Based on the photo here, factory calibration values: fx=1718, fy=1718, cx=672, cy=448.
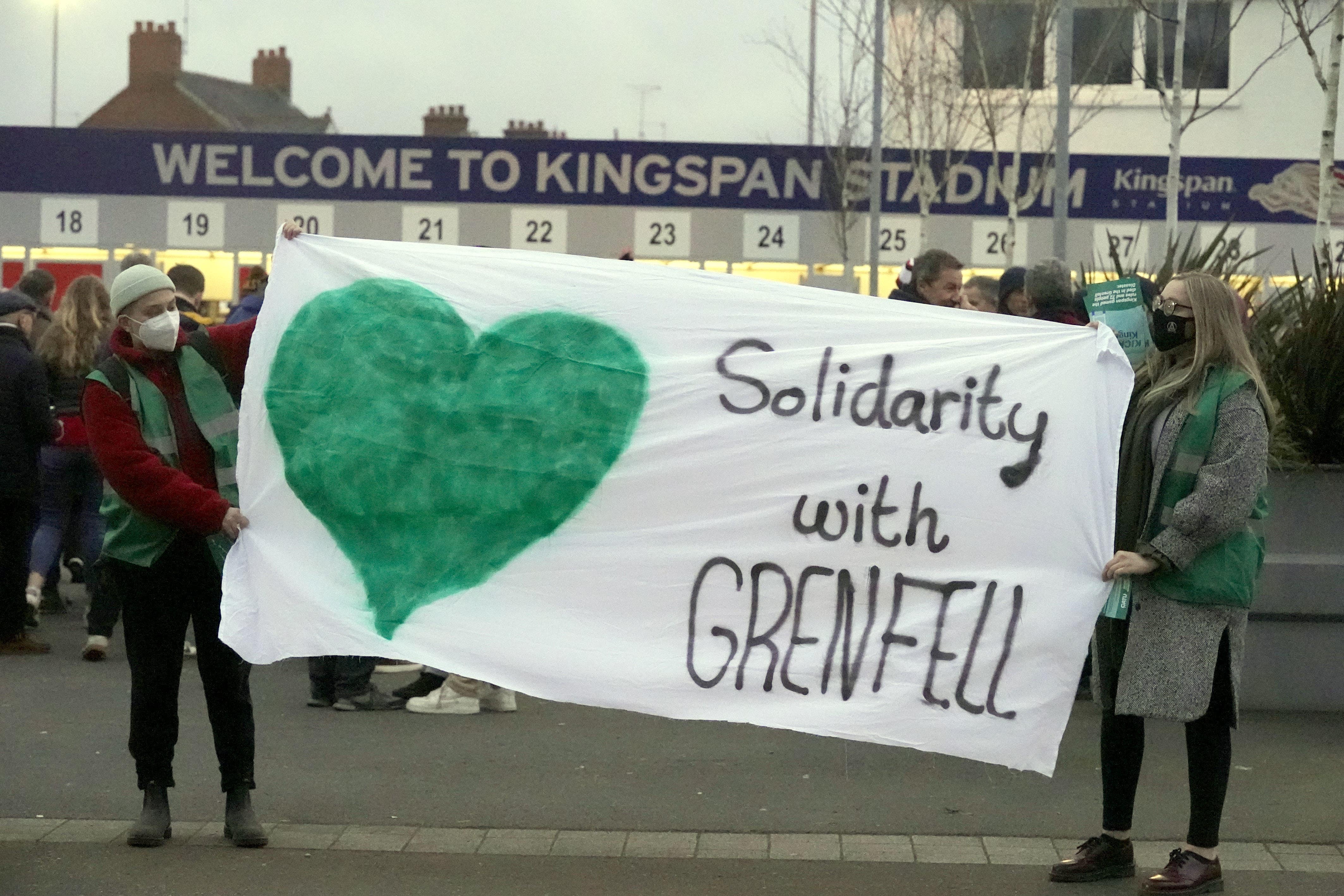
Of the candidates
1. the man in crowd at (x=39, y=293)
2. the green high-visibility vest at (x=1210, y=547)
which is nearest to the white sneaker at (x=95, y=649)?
the man in crowd at (x=39, y=293)

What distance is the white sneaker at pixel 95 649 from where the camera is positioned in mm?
8758

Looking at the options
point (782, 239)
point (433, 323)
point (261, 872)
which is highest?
point (782, 239)

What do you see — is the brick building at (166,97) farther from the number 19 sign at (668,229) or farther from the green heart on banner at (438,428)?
the green heart on banner at (438,428)

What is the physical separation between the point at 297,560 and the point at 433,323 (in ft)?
2.73

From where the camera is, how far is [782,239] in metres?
26.3

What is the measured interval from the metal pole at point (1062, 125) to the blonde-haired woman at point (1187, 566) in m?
→ 9.84

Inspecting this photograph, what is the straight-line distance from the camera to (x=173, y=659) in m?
5.51

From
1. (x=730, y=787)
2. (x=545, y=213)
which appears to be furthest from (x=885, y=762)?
(x=545, y=213)

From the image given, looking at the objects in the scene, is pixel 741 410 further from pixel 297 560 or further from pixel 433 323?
pixel 297 560

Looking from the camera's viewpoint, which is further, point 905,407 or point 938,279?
point 938,279

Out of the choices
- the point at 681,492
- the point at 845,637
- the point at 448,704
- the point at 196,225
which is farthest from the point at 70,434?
the point at 196,225

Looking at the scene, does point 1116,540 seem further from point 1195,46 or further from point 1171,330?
point 1195,46

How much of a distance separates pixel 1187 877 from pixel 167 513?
3.21 m

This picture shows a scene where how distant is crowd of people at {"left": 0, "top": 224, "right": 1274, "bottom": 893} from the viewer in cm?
491
